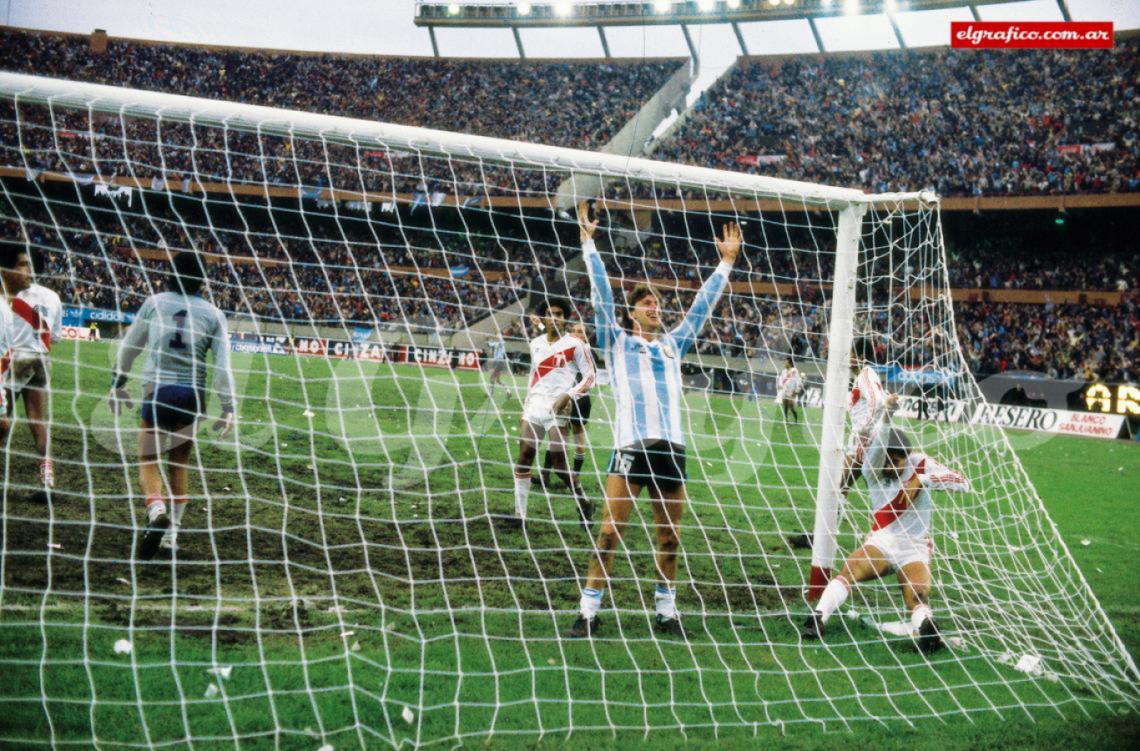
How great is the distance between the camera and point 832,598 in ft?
16.9

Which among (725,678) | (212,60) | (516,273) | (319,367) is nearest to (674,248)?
(516,273)

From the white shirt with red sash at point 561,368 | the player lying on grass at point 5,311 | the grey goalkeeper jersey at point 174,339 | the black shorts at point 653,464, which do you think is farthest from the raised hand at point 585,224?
the player lying on grass at point 5,311

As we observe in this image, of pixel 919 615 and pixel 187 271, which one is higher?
pixel 187 271

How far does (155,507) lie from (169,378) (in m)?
0.80

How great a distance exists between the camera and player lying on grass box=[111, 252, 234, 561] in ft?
17.0

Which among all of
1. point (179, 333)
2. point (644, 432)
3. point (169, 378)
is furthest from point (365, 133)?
point (644, 432)

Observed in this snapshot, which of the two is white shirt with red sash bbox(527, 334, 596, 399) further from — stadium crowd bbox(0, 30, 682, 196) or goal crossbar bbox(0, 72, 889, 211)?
stadium crowd bbox(0, 30, 682, 196)

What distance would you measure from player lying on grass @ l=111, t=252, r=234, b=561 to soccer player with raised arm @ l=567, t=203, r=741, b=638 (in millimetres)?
2481

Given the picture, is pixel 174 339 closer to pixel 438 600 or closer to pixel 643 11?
pixel 438 600

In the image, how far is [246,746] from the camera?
3264mm

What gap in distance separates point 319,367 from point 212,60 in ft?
86.1

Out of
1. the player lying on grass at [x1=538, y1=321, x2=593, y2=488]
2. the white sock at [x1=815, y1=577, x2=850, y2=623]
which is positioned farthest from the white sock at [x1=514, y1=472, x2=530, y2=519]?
the white sock at [x1=815, y1=577, x2=850, y2=623]

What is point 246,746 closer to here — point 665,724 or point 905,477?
point 665,724

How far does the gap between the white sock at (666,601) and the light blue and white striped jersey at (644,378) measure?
91 centimetres
